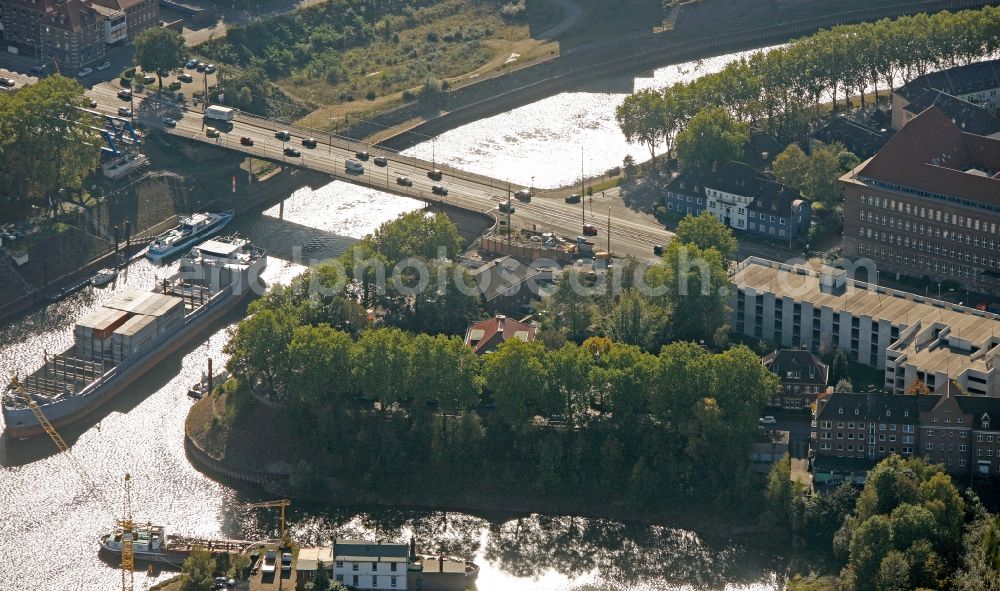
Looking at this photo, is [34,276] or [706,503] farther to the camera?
[34,276]

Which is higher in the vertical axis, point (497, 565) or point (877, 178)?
point (877, 178)

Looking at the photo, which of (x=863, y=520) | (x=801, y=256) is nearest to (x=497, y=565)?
(x=863, y=520)

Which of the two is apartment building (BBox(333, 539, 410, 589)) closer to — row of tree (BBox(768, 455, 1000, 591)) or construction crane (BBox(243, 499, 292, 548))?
construction crane (BBox(243, 499, 292, 548))

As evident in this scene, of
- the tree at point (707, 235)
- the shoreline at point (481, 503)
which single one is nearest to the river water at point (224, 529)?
the shoreline at point (481, 503)

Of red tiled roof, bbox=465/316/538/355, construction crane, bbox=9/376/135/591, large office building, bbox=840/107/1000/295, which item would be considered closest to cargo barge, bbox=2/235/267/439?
construction crane, bbox=9/376/135/591

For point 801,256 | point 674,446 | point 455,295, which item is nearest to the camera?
point 674,446

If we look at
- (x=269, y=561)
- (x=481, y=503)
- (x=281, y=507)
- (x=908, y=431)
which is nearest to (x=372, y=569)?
(x=269, y=561)

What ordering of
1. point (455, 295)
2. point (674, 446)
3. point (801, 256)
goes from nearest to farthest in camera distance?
1. point (674, 446)
2. point (455, 295)
3. point (801, 256)

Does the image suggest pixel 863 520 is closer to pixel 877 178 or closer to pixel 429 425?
pixel 429 425
